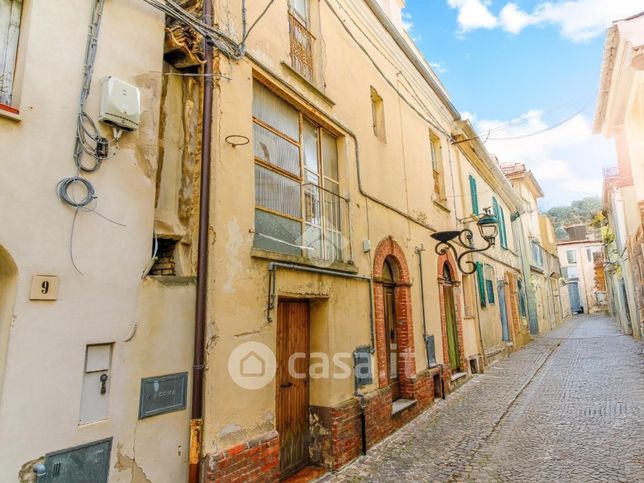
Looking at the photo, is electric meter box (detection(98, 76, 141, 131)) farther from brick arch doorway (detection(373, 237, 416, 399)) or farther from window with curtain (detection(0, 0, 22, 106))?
brick arch doorway (detection(373, 237, 416, 399))

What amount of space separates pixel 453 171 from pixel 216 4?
29.3 feet

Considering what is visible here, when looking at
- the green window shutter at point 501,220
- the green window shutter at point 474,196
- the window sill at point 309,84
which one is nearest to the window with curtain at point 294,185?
the window sill at point 309,84

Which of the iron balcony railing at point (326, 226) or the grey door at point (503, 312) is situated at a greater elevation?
the iron balcony railing at point (326, 226)

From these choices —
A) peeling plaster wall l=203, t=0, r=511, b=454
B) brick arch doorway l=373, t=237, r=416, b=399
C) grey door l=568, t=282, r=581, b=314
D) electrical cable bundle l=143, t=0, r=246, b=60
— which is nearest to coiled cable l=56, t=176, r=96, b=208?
peeling plaster wall l=203, t=0, r=511, b=454

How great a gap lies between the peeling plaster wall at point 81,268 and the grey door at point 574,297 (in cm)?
5251

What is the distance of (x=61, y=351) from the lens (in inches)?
117

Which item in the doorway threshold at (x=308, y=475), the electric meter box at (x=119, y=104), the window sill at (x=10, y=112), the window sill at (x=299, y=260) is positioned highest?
the electric meter box at (x=119, y=104)

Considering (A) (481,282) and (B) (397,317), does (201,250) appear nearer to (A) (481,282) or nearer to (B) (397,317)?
(B) (397,317)

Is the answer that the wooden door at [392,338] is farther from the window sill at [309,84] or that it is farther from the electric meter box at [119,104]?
the electric meter box at [119,104]

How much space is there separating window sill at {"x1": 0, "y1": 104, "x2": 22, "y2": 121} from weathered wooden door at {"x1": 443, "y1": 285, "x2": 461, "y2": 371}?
9491 millimetres

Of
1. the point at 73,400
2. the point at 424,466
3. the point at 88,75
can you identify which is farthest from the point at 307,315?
the point at 88,75

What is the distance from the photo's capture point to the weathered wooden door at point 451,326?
10560 mm

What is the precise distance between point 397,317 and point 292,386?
130 inches

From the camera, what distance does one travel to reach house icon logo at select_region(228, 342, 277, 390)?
13.8 ft
